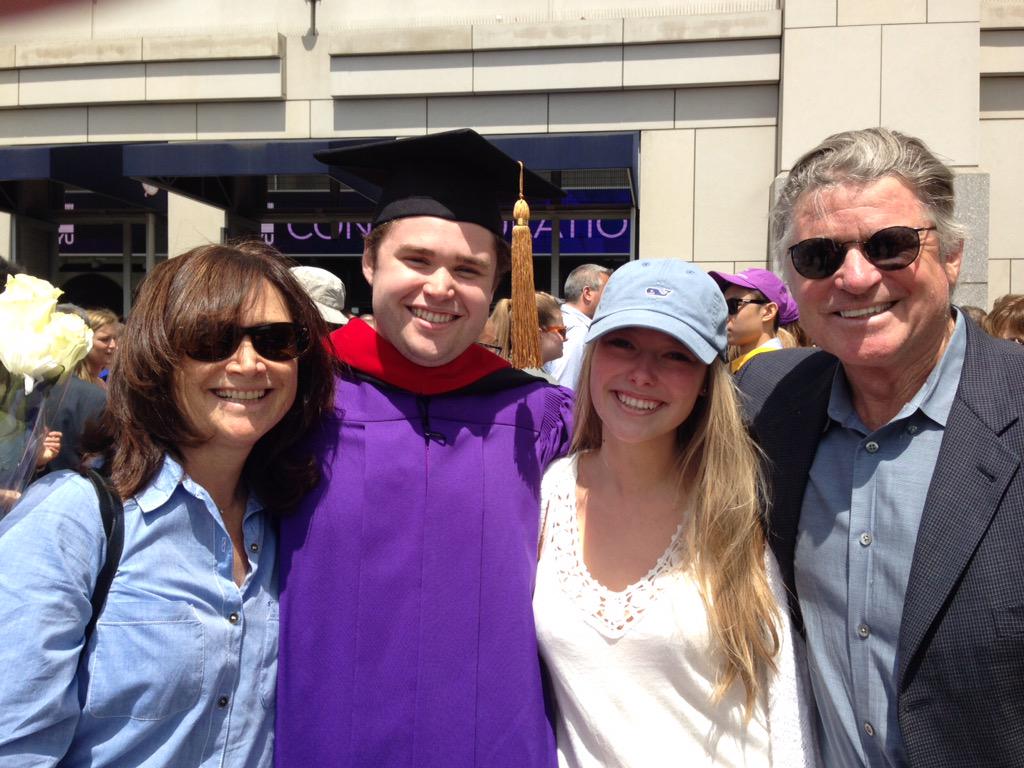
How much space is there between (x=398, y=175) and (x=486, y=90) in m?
5.82

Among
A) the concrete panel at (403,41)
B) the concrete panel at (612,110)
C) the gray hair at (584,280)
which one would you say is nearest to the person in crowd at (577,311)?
the gray hair at (584,280)

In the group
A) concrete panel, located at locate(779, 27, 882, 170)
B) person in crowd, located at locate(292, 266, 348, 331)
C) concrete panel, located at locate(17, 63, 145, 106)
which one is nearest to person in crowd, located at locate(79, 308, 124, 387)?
person in crowd, located at locate(292, 266, 348, 331)

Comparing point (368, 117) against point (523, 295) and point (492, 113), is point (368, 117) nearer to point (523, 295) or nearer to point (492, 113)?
point (492, 113)

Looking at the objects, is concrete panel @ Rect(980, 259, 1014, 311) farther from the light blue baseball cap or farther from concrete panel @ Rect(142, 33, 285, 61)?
concrete panel @ Rect(142, 33, 285, 61)

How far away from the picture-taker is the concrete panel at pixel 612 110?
7539 millimetres

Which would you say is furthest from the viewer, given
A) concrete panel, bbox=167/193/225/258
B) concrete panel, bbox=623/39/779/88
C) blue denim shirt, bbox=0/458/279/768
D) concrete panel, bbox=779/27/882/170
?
concrete panel, bbox=167/193/225/258

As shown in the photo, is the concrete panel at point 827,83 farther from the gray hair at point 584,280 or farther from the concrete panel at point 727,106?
the gray hair at point 584,280

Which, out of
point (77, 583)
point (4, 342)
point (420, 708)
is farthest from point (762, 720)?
point (4, 342)

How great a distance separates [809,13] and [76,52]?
705 cm

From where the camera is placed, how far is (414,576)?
1887 millimetres

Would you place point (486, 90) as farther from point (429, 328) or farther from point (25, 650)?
point (25, 650)

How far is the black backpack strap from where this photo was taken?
1444 mm

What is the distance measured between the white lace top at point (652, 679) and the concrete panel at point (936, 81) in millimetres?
6463

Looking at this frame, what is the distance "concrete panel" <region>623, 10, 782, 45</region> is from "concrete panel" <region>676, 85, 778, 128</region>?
455mm
